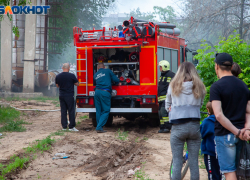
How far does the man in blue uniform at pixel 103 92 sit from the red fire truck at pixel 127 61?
268 millimetres

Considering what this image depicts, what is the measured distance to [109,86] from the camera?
9.01 meters

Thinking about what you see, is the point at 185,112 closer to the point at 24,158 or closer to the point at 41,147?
the point at 24,158

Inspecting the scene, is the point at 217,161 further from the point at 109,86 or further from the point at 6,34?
the point at 6,34

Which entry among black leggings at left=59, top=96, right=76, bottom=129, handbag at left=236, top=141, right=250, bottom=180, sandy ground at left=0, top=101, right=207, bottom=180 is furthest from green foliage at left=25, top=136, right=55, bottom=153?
handbag at left=236, top=141, right=250, bottom=180

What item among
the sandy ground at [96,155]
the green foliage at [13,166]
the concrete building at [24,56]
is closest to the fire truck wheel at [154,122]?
the sandy ground at [96,155]

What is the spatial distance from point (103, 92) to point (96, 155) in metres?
2.60

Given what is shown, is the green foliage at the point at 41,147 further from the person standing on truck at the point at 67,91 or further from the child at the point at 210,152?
the child at the point at 210,152

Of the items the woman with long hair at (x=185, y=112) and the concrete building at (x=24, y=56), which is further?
the concrete building at (x=24, y=56)

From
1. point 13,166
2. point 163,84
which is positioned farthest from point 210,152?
point 163,84

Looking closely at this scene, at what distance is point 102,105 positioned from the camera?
9023 millimetres

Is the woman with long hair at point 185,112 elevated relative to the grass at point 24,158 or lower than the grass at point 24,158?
elevated

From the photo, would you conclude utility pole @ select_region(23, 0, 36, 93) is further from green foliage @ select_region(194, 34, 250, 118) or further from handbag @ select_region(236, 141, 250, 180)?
handbag @ select_region(236, 141, 250, 180)

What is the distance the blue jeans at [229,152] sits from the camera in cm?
337

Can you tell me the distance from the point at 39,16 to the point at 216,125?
22567mm
